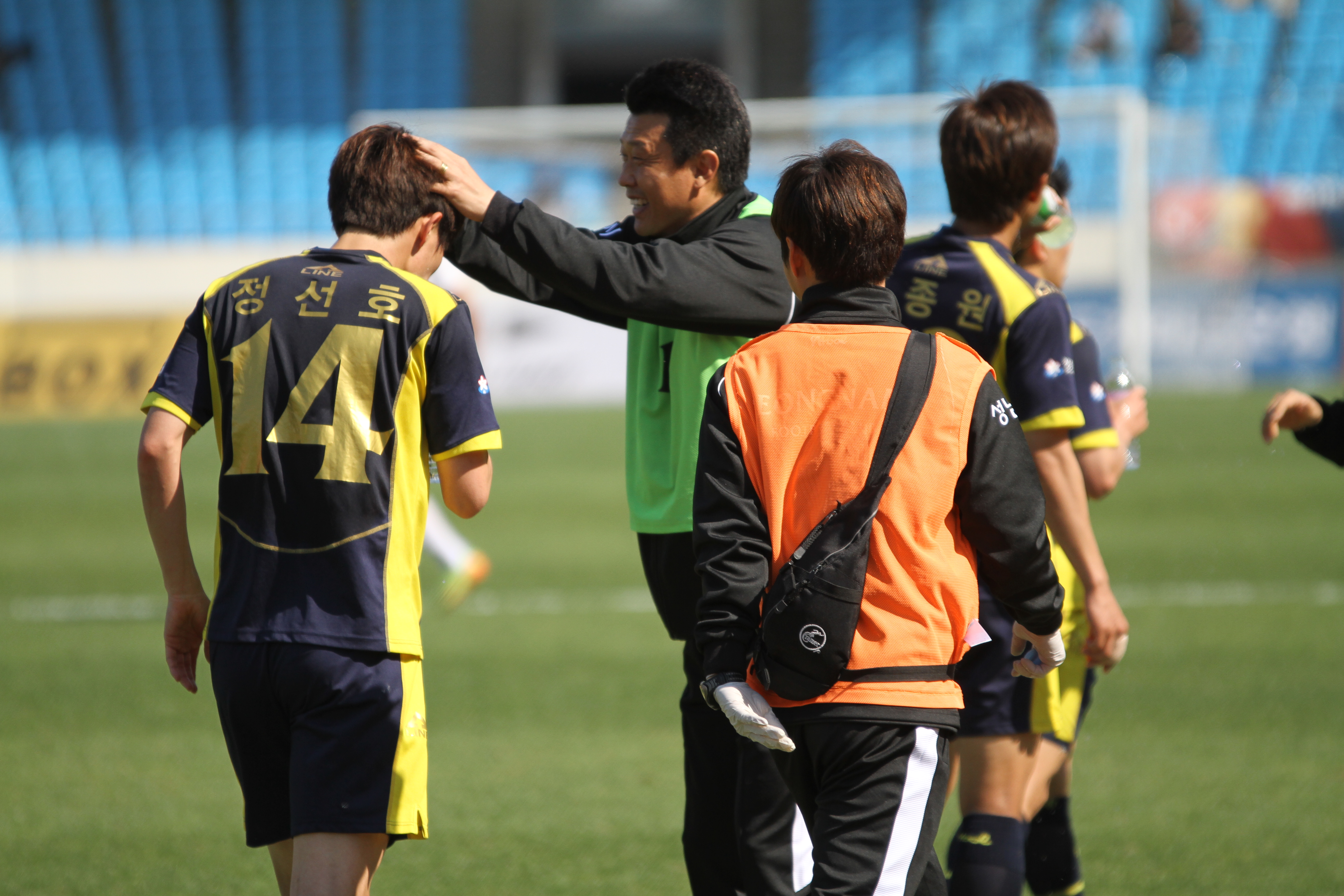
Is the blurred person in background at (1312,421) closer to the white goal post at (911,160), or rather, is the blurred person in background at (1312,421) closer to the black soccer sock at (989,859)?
the black soccer sock at (989,859)

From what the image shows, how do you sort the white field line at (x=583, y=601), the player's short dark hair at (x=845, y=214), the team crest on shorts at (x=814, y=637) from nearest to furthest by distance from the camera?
1. the team crest on shorts at (x=814, y=637)
2. the player's short dark hair at (x=845, y=214)
3. the white field line at (x=583, y=601)

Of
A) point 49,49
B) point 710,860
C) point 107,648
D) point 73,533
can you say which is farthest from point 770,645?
point 49,49

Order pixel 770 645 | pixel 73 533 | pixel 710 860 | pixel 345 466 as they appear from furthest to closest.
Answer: pixel 73 533 < pixel 710 860 < pixel 345 466 < pixel 770 645

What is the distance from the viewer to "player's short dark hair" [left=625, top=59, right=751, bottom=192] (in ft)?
9.10

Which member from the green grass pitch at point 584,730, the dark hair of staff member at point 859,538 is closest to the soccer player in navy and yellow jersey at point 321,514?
the dark hair of staff member at point 859,538

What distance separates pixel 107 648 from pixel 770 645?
5535 millimetres

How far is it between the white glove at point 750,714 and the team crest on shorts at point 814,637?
12 cm

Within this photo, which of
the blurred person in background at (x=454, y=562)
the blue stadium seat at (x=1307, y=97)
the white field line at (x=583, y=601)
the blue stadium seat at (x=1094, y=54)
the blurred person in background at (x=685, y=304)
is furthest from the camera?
the blue stadium seat at (x=1094, y=54)

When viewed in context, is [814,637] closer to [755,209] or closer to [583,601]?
[755,209]

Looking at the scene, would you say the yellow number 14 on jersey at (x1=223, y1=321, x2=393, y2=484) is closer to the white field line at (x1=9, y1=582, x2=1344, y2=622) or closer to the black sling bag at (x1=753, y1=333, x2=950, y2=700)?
the black sling bag at (x1=753, y1=333, x2=950, y2=700)

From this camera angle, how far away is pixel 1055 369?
9.02 ft

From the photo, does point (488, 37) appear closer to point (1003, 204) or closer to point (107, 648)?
point (107, 648)

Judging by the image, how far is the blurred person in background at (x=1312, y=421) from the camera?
9.67 ft

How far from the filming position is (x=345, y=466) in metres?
2.22
